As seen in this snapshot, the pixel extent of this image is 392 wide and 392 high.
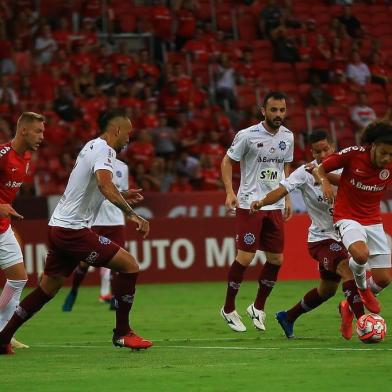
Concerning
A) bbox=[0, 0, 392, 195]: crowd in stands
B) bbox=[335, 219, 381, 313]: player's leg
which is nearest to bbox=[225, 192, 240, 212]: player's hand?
bbox=[335, 219, 381, 313]: player's leg

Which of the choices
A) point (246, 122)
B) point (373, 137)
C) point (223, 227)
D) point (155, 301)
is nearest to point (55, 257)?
point (373, 137)

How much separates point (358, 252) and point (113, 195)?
2382 millimetres

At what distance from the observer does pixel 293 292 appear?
19438 mm

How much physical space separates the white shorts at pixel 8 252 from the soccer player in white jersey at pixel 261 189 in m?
2.88

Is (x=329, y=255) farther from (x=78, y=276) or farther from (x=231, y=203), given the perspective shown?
(x=78, y=276)

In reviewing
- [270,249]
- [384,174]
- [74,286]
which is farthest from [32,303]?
→ [74,286]

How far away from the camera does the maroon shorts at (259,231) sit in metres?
13.7

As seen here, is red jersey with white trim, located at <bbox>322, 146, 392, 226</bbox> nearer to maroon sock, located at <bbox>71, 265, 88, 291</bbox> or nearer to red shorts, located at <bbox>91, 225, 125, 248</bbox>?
red shorts, located at <bbox>91, 225, 125, 248</bbox>

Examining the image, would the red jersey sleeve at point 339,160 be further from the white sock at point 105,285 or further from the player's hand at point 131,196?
the white sock at point 105,285

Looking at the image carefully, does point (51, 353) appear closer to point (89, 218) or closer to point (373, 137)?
point (89, 218)

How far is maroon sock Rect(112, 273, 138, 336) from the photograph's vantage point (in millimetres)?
11320

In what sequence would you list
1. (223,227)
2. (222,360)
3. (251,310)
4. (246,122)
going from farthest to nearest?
(246,122) < (223,227) < (251,310) < (222,360)

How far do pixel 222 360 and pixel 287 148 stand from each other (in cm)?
416

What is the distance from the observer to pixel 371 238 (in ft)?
39.0
